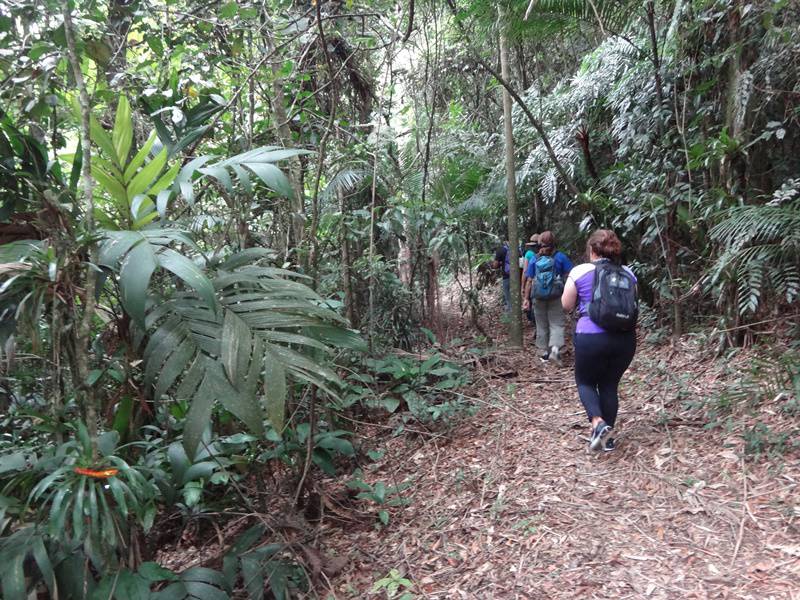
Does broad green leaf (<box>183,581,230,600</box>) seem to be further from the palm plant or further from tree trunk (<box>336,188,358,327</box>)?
the palm plant

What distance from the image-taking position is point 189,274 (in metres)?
1.92

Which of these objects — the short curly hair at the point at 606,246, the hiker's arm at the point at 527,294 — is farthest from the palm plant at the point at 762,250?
the hiker's arm at the point at 527,294

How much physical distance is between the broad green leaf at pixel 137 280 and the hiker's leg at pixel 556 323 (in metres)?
5.32

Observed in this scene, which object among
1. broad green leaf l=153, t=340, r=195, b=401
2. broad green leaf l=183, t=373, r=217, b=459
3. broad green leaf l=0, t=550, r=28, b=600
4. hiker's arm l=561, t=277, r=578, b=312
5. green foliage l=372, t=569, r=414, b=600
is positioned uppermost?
hiker's arm l=561, t=277, r=578, b=312

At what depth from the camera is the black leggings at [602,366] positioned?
3.63 m

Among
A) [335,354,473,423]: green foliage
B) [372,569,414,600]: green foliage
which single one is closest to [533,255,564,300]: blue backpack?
[335,354,473,423]: green foliage

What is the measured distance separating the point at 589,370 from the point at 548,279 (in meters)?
2.81

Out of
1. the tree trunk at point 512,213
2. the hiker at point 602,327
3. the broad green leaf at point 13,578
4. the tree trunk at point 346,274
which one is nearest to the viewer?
the broad green leaf at point 13,578

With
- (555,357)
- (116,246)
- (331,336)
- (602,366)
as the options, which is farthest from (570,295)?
(116,246)

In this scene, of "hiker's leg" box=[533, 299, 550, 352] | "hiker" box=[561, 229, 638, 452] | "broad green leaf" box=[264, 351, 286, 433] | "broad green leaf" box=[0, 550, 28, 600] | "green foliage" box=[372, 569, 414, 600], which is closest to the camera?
"broad green leaf" box=[0, 550, 28, 600]

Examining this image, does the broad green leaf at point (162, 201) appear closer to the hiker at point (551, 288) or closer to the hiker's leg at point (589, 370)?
the hiker's leg at point (589, 370)

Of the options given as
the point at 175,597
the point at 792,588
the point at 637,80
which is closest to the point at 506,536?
the point at 792,588

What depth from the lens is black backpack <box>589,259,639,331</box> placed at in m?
3.54

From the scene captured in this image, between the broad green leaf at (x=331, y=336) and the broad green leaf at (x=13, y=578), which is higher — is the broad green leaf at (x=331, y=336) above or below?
above
